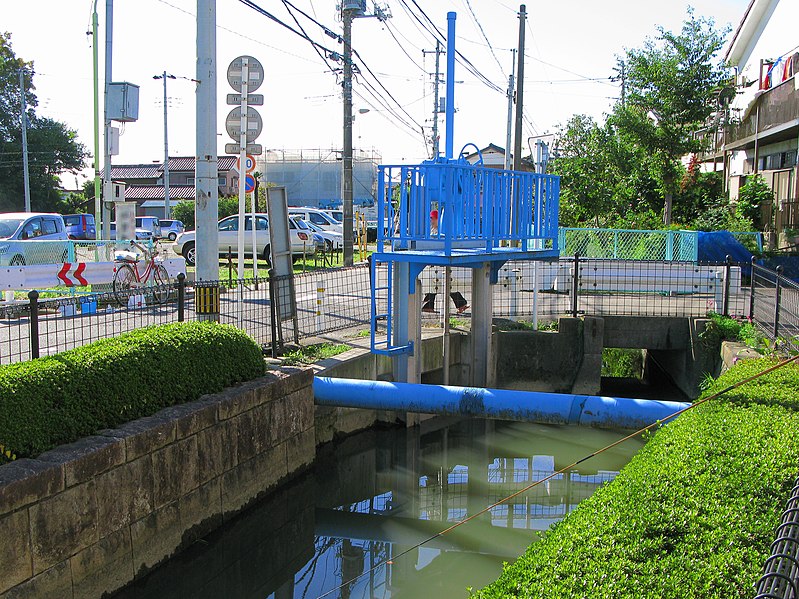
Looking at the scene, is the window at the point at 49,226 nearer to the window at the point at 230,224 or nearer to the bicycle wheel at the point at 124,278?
the window at the point at 230,224

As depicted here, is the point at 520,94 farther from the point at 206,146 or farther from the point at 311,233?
the point at 206,146

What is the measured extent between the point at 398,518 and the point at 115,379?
3.53m

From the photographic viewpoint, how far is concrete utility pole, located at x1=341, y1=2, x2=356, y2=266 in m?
21.8

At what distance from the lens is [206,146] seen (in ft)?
31.9

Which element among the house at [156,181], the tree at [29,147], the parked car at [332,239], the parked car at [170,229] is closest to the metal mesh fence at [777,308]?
the parked car at [332,239]

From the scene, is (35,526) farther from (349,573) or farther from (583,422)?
(583,422)

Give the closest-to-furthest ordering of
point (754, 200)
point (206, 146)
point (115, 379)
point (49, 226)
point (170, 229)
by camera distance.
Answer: point (115, 379)
point (206, 146)
point (49, 226)
point (754, 200)
point (170, 229)

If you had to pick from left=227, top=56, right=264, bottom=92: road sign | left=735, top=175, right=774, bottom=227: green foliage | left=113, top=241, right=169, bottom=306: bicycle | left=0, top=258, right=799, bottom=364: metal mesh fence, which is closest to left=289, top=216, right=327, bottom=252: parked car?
left=0, top=258, right=799, bottom=364: metal mesh fence

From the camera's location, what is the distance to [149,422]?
22.1 feet

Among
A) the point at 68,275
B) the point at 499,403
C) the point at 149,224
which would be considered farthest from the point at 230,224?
the point at 149,224

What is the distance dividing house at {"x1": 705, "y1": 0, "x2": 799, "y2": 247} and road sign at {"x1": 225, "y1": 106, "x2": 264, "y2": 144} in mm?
17422

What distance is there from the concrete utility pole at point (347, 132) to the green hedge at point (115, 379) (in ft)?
48.2

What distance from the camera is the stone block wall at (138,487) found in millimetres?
5367

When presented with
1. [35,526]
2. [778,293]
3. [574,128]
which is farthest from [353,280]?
[574,128]
